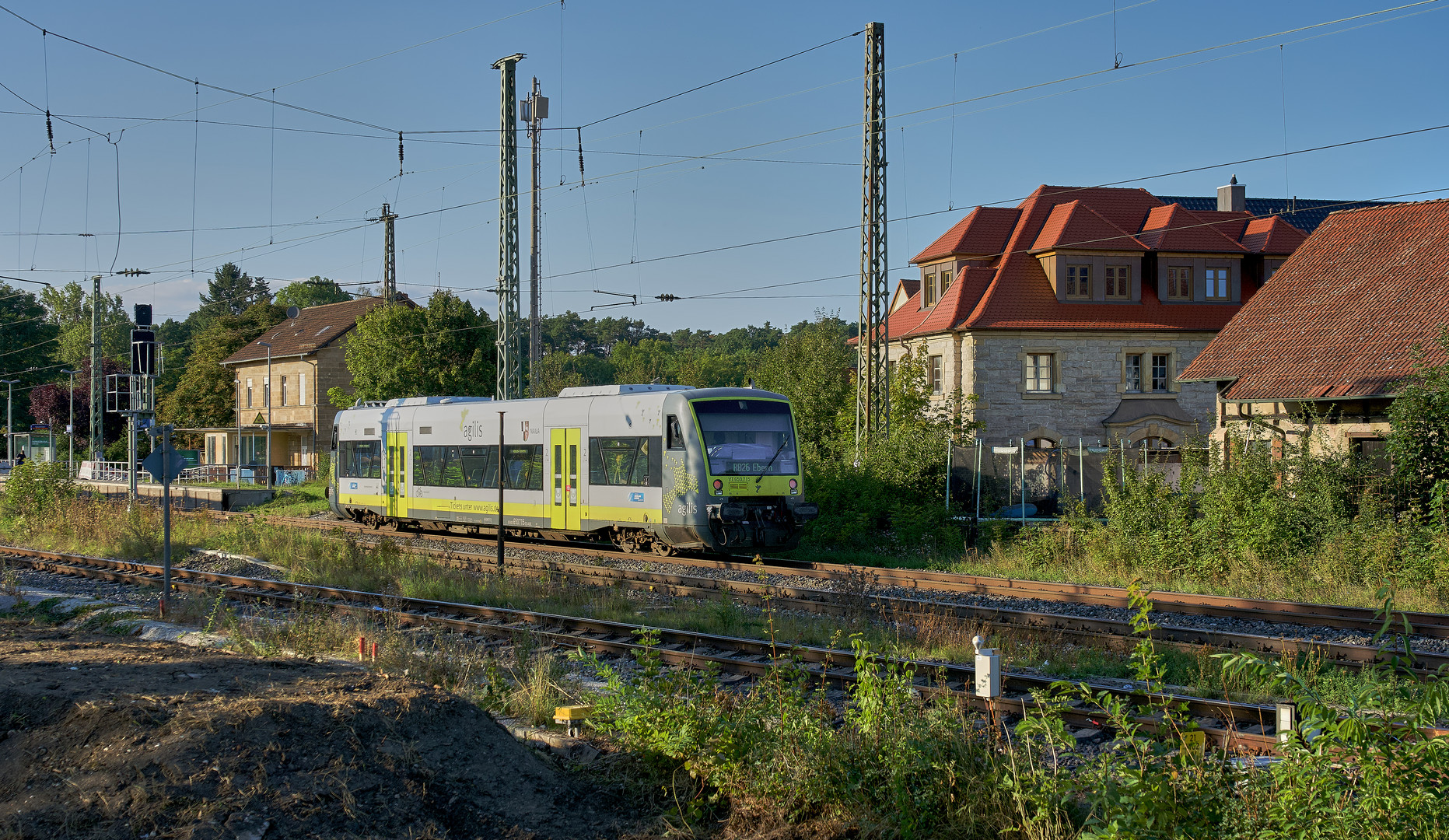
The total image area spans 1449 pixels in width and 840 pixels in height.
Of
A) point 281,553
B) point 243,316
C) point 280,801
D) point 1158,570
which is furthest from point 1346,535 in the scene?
point 243,316

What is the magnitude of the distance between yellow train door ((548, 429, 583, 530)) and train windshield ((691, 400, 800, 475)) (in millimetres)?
3303

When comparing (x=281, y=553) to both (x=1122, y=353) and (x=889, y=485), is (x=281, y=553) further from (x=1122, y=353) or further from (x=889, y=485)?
(x=1122, y=353)

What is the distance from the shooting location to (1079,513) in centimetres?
1914

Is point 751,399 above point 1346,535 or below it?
above

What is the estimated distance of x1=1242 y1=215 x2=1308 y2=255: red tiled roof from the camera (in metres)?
36.2

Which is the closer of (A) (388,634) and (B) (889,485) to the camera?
(A) (388,634)

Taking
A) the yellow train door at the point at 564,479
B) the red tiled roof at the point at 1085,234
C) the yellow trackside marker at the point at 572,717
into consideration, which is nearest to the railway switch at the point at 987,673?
the yellow trackside marker at the point at 572,717

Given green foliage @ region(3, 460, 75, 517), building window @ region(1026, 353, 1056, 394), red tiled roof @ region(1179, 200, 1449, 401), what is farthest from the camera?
building window @ region(1026, 353, 1056, 394)

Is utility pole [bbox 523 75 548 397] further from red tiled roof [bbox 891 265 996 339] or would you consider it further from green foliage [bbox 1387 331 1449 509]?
green foliage [bbox 1387 331 1449 509]

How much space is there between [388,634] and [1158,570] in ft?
40.1

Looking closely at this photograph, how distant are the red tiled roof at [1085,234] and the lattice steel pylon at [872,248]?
47.1ft

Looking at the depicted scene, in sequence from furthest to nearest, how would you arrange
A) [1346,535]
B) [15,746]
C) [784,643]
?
[1346,535], [784,643], [15,746]

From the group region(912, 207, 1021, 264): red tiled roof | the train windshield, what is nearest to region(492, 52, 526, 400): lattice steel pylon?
the train windshield

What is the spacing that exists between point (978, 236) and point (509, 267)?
18.9 metres
